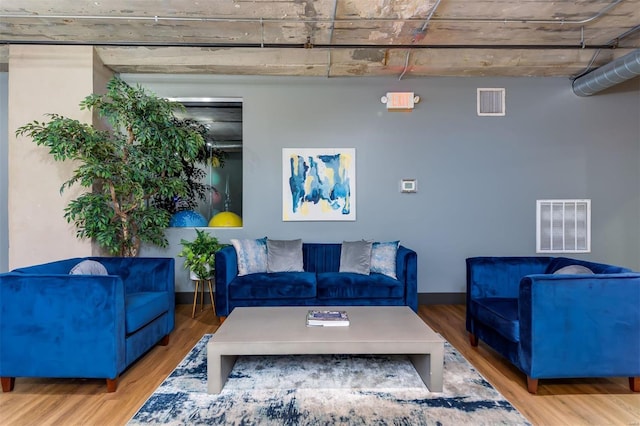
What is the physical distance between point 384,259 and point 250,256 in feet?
5.03

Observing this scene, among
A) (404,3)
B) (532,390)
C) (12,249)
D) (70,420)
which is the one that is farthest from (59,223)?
(532,390)

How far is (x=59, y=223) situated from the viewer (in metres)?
4.14

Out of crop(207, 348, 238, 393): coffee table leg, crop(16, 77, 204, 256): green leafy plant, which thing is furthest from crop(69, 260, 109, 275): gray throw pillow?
crop(207, 348, 238, 393): coffee table leg

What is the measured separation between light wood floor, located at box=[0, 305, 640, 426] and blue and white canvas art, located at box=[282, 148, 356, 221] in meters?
2.31

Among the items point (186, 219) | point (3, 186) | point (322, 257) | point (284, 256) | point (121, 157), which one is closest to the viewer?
point (121, 157)

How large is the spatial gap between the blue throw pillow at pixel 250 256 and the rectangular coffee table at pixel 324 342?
1.35 meters

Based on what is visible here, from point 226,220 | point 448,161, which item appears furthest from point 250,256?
point 448,161

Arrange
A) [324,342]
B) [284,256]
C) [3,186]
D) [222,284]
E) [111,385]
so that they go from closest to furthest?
[324,342] → [111,385] → [222,284] → [284,256] → [3,186]

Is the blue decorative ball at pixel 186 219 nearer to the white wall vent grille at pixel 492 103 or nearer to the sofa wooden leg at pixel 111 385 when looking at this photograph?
the sofa wooden leg at pixel 111 385

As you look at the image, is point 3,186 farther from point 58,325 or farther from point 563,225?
point 563,225

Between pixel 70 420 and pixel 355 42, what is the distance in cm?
425

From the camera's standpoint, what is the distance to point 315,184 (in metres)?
4.72

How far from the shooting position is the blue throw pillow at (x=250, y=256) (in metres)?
3.99

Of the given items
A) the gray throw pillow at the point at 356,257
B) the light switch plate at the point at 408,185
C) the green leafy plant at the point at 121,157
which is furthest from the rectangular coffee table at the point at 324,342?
the light switch plate at the point at 408,185
